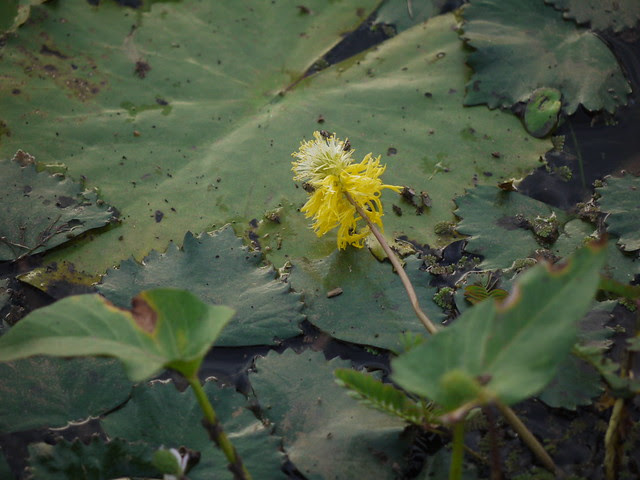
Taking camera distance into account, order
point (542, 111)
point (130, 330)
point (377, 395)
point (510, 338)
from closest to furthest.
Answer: point (510, 338), point (130, 330), point (377, 395), point (542, 111)

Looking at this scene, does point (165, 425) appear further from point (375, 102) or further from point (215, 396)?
point (375, 102)

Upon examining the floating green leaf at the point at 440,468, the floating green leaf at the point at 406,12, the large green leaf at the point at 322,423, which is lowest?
the floating green leaf at the point at 440,468

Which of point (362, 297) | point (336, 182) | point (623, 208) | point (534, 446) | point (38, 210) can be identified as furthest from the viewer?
point (38, 210)

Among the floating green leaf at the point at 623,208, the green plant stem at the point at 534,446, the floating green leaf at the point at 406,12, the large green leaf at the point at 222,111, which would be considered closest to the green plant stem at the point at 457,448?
the green plant stem at the point at 534,446

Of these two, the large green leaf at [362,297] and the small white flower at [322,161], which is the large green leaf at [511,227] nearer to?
the large green leaf at [362,297]

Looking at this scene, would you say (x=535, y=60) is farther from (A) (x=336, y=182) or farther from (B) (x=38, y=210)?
(B) (x=38, y=210)

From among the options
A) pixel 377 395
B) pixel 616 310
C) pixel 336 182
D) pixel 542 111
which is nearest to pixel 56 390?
pixel 377 395
